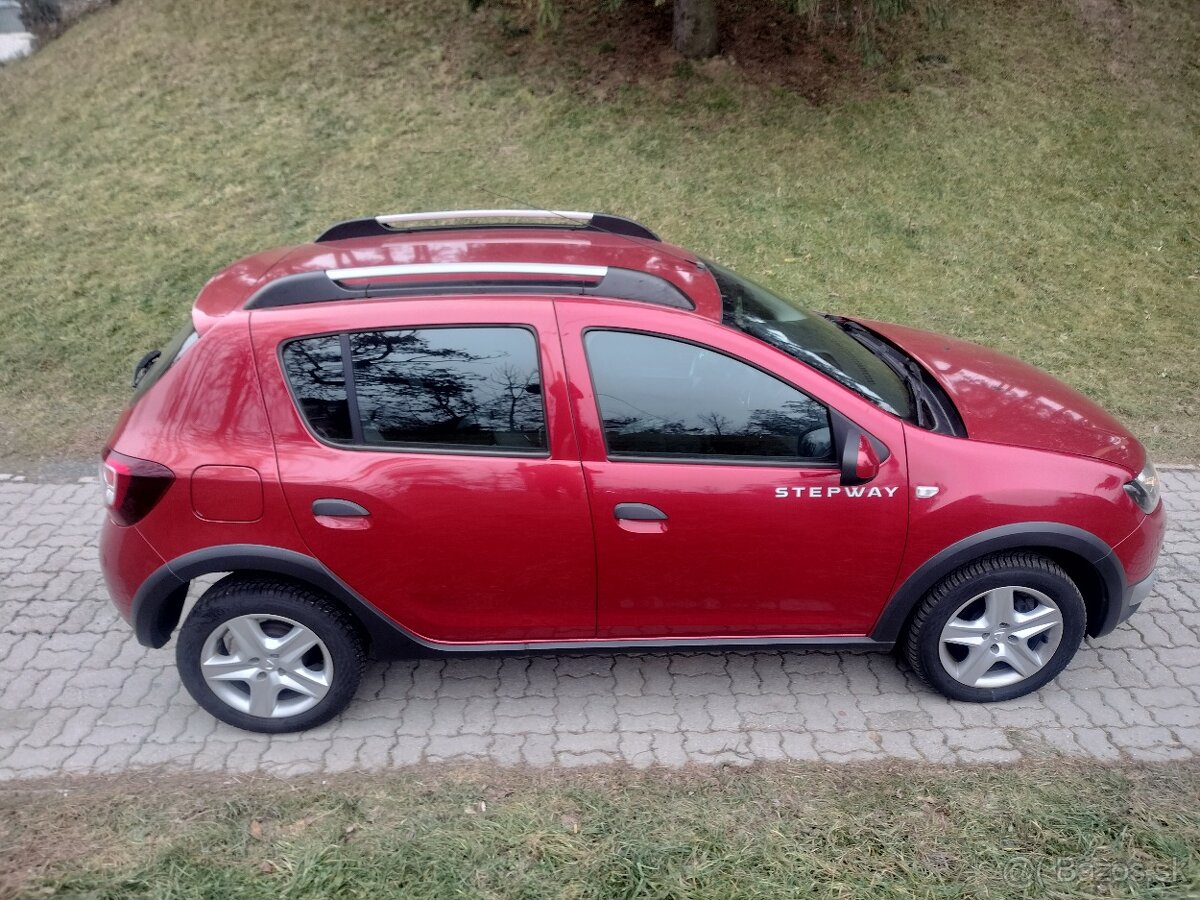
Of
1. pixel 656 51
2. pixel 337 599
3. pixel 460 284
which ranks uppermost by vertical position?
pixel 656 51

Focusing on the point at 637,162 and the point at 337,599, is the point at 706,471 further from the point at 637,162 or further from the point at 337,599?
the point at 637,162

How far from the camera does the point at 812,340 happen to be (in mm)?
3859

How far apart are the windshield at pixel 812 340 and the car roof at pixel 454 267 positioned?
11 cm

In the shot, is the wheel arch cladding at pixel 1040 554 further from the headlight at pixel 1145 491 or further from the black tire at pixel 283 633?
the black tire at pixel 283 633

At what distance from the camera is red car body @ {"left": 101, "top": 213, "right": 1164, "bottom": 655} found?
3.34 metres

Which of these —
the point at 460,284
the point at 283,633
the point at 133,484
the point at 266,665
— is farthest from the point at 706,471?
the point at 133,484

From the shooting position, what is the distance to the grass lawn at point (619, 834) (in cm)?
299

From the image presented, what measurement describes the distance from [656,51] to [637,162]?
1997mm

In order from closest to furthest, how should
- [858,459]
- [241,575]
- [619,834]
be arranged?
[619,834] → [858,459] → [241,575]

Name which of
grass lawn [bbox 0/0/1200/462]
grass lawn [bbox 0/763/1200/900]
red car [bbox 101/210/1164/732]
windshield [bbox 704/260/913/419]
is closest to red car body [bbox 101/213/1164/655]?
red car [bbox 101/210/1164/732]

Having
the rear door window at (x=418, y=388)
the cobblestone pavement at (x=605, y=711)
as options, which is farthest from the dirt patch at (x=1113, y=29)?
the rear door window at (x=418, y=388)

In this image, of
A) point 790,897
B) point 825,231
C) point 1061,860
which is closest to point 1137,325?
point 825,231

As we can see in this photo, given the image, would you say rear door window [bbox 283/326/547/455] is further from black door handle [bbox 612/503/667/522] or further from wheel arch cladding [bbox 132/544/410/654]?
wheel arch cladding [bbox 132/544/410/654]

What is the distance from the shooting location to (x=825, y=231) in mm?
8766
